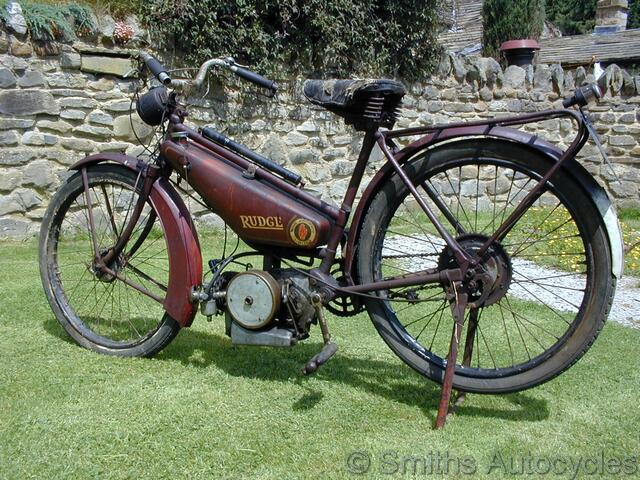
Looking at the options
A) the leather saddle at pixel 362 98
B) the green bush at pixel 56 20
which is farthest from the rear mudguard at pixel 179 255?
the green bush at pixel 56 20

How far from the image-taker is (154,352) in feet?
9.95

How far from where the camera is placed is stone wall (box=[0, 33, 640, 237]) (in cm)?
572

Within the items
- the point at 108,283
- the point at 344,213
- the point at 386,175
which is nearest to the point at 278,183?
the point at 344,213

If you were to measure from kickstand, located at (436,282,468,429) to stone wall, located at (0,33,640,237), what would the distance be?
2.81 m

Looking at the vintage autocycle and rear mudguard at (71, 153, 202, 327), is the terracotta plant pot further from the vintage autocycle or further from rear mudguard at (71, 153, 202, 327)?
rear mudguard at (71, 153, 202, 327)

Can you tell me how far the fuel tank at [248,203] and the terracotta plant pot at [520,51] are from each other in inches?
319

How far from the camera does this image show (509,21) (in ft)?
44.8

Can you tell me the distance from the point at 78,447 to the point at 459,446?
134 centimetres

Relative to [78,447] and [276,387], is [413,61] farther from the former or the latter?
[78,447]

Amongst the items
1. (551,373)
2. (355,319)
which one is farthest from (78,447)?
(355,319)

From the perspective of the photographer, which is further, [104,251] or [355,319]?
[355,319]

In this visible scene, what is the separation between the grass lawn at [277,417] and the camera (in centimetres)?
224

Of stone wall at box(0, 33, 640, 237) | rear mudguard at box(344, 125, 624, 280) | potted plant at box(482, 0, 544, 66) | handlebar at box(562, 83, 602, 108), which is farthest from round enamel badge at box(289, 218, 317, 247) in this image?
potted plant at box(482, 0, 544, 66)

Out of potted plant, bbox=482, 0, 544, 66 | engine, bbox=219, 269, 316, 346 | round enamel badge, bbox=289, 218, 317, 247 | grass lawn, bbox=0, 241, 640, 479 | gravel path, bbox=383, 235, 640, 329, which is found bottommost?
gravel path, bbox=383, 235, 640, 329
